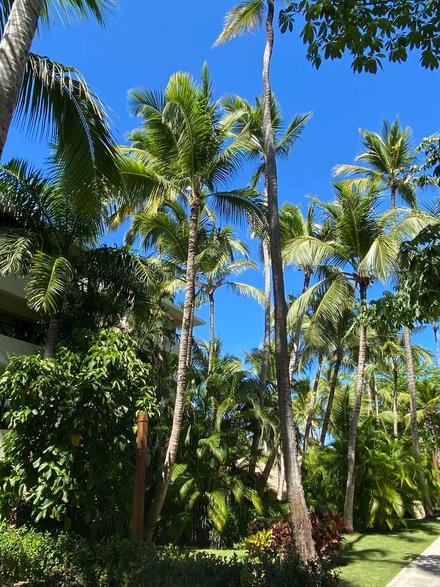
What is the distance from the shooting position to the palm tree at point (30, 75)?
4750 millimetres

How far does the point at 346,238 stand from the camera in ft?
56.4

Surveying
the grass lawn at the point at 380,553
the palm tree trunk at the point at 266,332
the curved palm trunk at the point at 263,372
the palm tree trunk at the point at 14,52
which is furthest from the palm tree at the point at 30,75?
the palm tree trunk at the point at 266,332

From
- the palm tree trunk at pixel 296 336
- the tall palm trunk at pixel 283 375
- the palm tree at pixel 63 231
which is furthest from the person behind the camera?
the palm tree trunk at pixel 296 336

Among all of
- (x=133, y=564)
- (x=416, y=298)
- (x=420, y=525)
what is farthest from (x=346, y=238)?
(x=133, y=564)

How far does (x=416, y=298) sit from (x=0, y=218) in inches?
501

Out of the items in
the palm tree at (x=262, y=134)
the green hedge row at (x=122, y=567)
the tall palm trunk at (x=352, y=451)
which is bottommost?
the green hedge row at (x=122, y=567)

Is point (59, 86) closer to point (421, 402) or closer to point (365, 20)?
point (365, 20)

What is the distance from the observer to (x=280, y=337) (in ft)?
32.3

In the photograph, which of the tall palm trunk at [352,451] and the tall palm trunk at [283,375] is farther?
the tall palm trunk at [352,451]

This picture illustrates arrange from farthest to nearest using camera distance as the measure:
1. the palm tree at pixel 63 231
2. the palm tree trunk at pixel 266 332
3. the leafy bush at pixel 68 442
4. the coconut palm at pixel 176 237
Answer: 1. the palm tree trunk at pixel 266 332
2. the coconut palm at pixel 176 237
3. the palm tree at pixel 63 231
4. the leafy bush at pixel 68 442

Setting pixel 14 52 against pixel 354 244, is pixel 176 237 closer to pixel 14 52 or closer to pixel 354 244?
pixel 354 244

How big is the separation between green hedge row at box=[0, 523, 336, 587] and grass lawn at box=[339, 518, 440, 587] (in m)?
3.16

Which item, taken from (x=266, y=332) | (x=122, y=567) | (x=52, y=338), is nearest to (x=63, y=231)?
(x=52, y=338)

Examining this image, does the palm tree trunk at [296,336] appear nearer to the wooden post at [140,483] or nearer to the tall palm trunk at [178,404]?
the tall palm trunk at [178,404]
